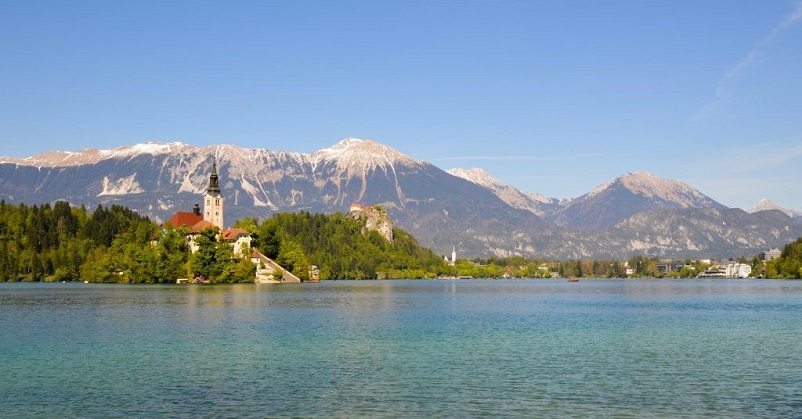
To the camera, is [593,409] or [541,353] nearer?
[593,409]

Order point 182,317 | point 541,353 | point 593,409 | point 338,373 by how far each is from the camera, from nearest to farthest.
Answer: point 593,409, point 338,373, point 541,353, point 182,317

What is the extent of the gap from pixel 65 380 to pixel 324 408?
16.2 meters

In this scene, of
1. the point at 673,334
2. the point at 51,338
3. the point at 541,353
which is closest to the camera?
the point at 541,353

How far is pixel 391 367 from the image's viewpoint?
48844 mm

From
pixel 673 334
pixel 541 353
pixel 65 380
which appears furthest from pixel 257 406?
pixel 673 334

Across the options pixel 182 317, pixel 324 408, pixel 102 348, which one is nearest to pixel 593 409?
pixel 324 408

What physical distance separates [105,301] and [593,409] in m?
95.1

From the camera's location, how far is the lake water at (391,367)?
37000mm

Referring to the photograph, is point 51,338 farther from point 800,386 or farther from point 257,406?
point 800,386

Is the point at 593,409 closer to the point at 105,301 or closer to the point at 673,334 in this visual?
the point at 673,334

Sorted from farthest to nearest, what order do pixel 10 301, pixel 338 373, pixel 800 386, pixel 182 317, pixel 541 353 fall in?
1. pixel 10 301
2. pixel 182 317
3. pixel 541 353
4. pixel 338 373
5. pixel 800 386

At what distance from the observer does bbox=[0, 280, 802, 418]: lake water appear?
37.0 meters

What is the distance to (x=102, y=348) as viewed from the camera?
57969 mm

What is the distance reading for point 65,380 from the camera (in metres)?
43.9
